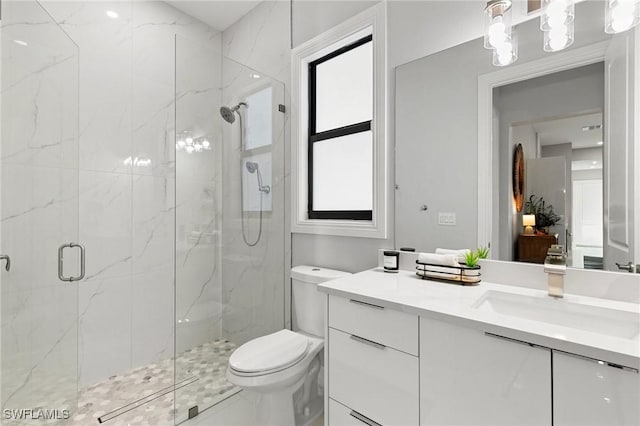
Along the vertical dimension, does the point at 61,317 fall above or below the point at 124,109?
below

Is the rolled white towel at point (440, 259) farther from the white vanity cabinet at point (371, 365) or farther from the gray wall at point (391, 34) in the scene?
the white vanity cabinet at point (371, 365)

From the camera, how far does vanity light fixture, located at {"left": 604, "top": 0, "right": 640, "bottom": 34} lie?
1065mm

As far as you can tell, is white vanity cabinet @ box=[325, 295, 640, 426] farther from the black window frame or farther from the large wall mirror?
the black window frame

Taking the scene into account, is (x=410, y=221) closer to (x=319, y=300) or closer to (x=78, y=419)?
(x=319, y=300)

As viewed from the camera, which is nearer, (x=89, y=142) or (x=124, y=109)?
(x=89, y=142)

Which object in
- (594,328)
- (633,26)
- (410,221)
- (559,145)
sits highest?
(633,26)

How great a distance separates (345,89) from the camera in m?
2.18

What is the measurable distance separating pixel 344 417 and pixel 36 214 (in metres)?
1.69

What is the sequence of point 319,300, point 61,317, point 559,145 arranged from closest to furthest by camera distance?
1. point 559,145
2. point 61,317
3. point 319,300

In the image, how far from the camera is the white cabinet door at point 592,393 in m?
0.71

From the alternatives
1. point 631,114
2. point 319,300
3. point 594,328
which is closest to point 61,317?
point 319,300

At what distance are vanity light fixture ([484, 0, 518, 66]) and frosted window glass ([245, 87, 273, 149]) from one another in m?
1.34

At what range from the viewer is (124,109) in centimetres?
225

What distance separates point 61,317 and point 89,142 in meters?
1.13
